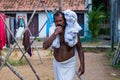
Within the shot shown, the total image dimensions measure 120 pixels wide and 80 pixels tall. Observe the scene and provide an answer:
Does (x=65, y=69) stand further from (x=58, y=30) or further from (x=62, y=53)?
(x=58, y=30)

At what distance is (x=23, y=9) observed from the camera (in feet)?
85.9

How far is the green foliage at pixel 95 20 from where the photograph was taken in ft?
69.3

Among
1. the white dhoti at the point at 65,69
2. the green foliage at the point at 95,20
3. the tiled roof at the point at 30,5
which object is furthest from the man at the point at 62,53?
the tiled roof at the point at 30,5

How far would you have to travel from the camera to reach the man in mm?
4609

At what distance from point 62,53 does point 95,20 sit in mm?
16602

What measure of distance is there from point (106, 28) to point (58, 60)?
18.2 meters

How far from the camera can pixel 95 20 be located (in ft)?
69.5

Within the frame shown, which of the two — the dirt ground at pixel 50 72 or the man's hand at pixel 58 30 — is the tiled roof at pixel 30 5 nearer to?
the dirt ground at pixel 50 72

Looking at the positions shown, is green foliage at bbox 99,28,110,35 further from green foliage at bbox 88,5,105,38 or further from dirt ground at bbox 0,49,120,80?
dirt ground at bbox 0,49,120,80

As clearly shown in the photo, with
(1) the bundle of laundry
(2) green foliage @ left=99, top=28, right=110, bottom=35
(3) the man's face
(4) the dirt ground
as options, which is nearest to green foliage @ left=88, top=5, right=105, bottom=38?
(2) green foliage @ left=99, top=28, right=110, bottom=35

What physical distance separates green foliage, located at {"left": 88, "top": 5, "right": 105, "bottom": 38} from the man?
16.4m

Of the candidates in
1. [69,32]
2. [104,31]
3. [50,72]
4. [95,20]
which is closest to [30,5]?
[104,31]

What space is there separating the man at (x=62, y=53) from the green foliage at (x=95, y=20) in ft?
53.8

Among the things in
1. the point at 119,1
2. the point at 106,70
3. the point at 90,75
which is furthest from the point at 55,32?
the point at 119,1
